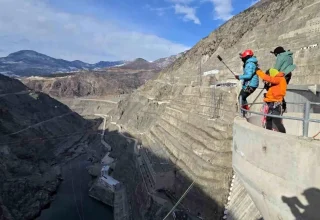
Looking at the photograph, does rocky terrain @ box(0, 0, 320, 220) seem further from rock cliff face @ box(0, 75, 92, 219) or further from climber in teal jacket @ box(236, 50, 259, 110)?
climber in teal jacket @ box(236, 50, 259, 110)

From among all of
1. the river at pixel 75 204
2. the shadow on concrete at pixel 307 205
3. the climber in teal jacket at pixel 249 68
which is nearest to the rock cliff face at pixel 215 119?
the climber in teal jacket at pixel 249 68

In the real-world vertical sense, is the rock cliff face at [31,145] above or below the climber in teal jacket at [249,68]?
below

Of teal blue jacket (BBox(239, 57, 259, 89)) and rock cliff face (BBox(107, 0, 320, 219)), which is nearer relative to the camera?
teal blue jacket (BBox(239, 57, 259, 89))

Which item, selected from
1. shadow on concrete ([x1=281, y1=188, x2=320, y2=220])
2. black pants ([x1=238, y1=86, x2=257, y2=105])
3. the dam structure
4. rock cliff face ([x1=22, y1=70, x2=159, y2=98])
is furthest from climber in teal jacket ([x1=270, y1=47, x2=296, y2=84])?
rock cliff face ([x1=22, y1=70, x2=159, y2=98])

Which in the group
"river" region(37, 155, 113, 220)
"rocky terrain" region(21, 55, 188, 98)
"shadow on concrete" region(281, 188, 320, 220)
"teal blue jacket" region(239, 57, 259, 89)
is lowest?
"river" region(37, 155, 113, 220)

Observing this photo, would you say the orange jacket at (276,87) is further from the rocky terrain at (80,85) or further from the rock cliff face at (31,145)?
the rocky terrain at (80,85)

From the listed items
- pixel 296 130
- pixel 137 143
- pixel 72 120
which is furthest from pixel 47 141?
pixel 296 130

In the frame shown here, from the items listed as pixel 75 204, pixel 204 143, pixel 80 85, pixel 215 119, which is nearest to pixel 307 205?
pixel 204 143

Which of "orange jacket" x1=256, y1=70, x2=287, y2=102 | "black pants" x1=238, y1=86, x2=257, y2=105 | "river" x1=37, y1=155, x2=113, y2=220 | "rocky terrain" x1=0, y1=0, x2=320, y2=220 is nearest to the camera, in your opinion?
"orange jacket" x1=256, y1=70, x2=287, y2=102
